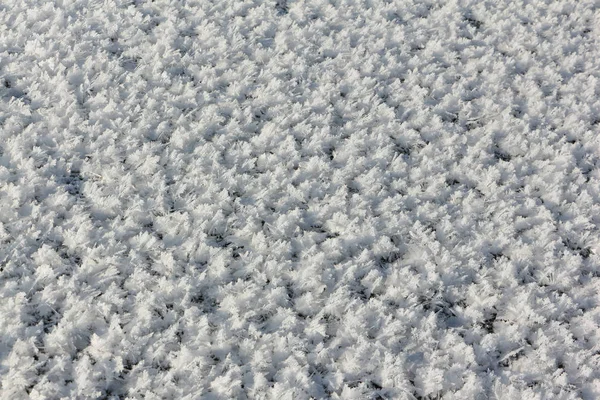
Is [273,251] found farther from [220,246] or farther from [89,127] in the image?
[89,127]

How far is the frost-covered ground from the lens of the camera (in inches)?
163

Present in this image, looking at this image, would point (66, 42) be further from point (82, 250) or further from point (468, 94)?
point (468, 94)

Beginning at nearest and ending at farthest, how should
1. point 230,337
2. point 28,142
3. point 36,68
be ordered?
point 230,337 < point 28,142 < point 36,68

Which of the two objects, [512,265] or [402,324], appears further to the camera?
[512,265]

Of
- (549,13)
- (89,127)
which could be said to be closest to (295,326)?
(89,127)

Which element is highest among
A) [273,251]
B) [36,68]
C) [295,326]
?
Result: [36,68]

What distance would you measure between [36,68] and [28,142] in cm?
125

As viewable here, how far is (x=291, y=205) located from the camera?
5.20m

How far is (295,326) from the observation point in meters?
4.33

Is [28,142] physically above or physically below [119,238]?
above

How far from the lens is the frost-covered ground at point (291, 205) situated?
4133 mm

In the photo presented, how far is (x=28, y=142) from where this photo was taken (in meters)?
5.24

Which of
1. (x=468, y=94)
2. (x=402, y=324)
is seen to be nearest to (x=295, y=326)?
(x=402, y=324)

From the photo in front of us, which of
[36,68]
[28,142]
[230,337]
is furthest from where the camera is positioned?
[36,68]
